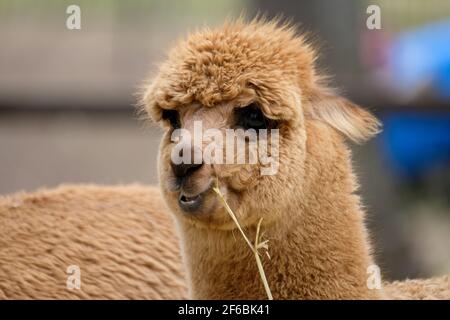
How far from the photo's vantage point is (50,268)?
5613 millimetres

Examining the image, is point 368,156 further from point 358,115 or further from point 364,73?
point 358,115

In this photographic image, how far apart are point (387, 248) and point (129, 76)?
15.9 feet

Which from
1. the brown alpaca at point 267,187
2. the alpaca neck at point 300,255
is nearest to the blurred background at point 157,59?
the brown alpaca at point 267,187

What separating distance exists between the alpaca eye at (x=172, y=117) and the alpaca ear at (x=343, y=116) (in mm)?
582

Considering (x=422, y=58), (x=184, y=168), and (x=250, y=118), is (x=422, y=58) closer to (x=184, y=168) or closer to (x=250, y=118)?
(x=250, y=118)

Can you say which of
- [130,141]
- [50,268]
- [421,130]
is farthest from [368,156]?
[50,268]

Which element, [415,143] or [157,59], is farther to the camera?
[415,143]

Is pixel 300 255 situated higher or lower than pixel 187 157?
lower

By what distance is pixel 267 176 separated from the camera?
485 cm

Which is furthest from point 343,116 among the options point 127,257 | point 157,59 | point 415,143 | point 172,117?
point 415,143

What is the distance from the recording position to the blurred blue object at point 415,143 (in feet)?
39.2

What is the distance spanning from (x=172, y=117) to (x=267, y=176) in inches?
19.6

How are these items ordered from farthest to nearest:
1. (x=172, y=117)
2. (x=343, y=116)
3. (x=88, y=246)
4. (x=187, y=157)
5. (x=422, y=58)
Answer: (x=422, y=58) → (x=88, y=246) → (x=343, y=116) → (x=172, y=117) → (x=187, y=157)

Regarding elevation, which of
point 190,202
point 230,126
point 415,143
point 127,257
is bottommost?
point 127,257
